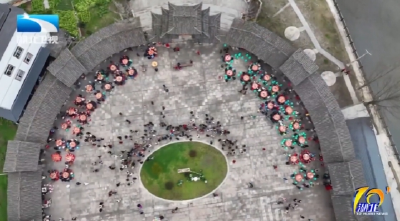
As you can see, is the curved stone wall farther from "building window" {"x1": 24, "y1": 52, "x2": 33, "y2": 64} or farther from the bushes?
the bushes

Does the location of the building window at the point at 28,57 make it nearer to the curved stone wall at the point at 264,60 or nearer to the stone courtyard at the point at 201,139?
the curved stone wall at the point at 264,60

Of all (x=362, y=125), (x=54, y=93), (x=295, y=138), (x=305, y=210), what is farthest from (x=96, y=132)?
(x=362, y=125)

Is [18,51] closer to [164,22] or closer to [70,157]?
[70,157]

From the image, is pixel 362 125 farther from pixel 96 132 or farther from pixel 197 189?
pixel 96 132

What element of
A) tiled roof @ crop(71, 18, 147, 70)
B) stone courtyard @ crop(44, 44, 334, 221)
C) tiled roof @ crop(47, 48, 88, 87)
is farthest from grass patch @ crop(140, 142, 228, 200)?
tiled roof @ crop(47, 48, 88, 87)

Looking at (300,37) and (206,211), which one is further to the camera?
(300,37)

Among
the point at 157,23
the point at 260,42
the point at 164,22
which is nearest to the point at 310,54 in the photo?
the point at 260,42
